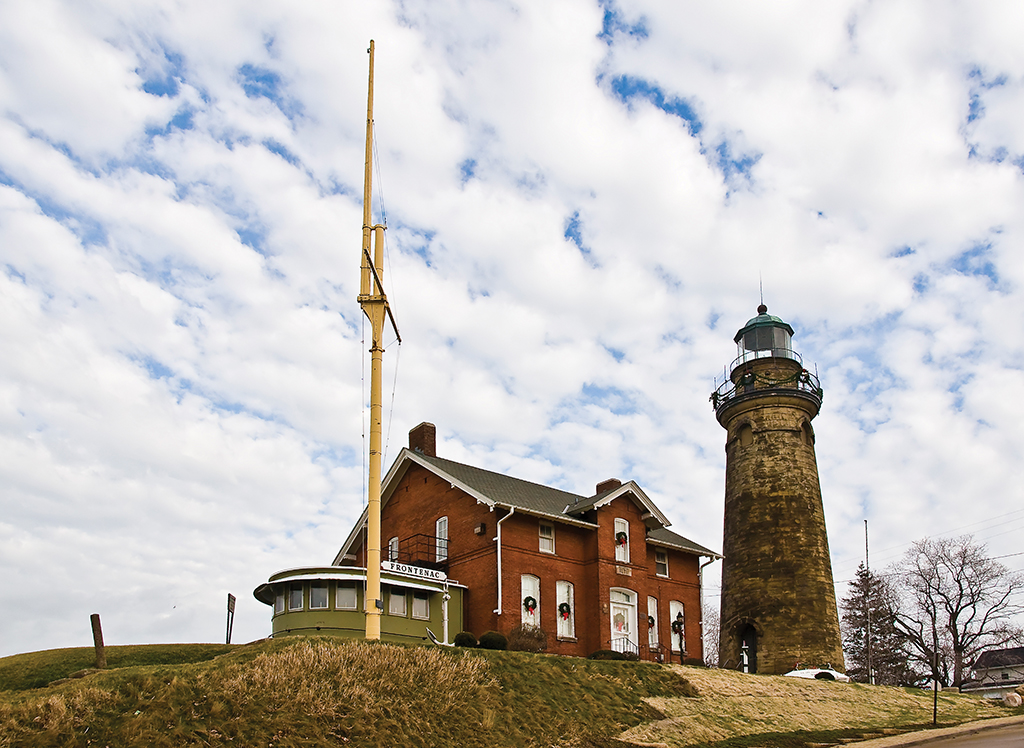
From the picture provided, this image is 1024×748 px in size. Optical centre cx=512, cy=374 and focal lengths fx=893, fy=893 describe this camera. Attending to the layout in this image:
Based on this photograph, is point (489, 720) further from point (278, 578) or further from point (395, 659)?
point (278, 578)

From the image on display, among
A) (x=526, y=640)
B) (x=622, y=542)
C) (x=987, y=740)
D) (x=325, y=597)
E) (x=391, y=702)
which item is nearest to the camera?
(x=391, y=702)

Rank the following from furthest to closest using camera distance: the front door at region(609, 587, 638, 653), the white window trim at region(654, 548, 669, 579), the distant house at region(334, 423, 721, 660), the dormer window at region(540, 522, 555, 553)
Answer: the white window trim at region(654, 548, 669, 579), the front door at region(609, 587, 638, 653), the dormer window at region(540, 522, 555, 553), the distant house at region(334, 423, 721, 660)

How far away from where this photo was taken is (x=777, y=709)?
25.7 m

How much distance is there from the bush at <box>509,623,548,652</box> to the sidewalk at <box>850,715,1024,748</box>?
1099 cm

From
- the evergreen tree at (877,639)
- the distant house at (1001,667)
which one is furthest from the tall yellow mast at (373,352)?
the distant house at (1001,667)

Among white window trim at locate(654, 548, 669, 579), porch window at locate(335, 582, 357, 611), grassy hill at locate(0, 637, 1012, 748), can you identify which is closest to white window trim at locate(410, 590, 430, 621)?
porch window at locate(335, 582, 357, 611)

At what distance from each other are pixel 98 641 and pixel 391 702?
7.47 metres

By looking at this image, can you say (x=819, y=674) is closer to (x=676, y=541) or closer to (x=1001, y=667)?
(x=676, y=541)

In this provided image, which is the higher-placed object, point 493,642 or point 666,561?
point 666,561

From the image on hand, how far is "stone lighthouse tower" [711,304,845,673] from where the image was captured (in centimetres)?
3753

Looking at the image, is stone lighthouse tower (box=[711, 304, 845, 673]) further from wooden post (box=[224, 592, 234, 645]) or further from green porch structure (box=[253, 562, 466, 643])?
wooden post (box=[224, 592, 234, 645])

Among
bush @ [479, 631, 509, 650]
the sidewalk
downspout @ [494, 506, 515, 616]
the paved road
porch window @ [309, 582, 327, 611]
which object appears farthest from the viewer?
downspout @ [494, 506, 515, 616]

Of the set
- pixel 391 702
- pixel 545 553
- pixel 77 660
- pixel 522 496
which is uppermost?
pixel 522 496

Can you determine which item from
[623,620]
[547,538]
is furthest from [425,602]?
[623,620]
